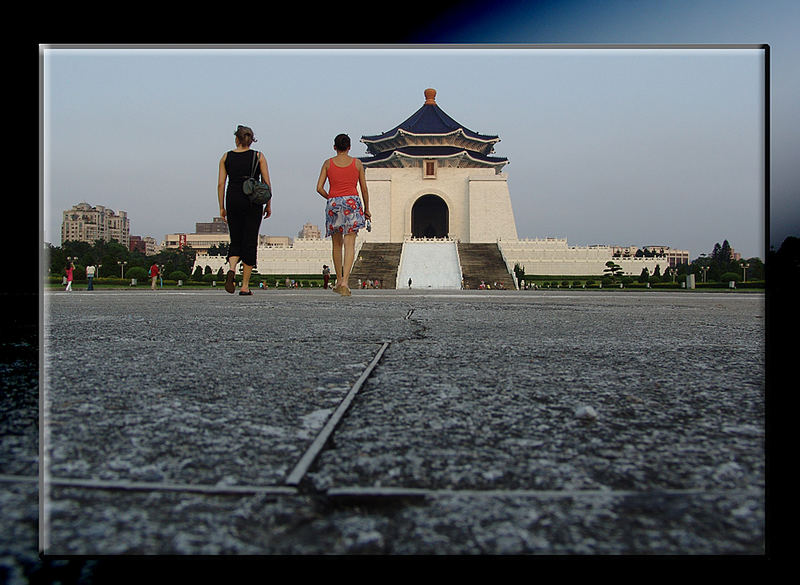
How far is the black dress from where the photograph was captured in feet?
13.7

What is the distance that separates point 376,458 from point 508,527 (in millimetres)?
219

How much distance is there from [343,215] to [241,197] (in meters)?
0.85

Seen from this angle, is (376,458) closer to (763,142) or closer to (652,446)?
(652,446)

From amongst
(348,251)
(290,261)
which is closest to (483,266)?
(290,261)

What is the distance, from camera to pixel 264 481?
2.14 feet

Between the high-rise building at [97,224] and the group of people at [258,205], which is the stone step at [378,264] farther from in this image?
the group of people at [258,205]

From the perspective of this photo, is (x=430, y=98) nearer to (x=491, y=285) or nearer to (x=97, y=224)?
(x=491, y=285)

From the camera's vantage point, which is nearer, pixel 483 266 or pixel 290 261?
pixel 483 266

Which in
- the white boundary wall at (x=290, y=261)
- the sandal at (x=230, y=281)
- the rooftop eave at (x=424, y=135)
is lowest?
the sandal at (x=230, y=281)

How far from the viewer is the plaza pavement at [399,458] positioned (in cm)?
55

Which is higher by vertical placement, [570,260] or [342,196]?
[570,260]

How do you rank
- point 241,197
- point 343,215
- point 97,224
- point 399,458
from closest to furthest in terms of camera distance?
point 399,458
point 241,197
point 343,215
point 97,224

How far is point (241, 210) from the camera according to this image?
14.3 feet

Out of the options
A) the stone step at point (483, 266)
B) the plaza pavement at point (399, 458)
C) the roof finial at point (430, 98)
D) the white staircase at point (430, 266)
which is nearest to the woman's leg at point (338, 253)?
the plaza pavement at point (399, 458)
